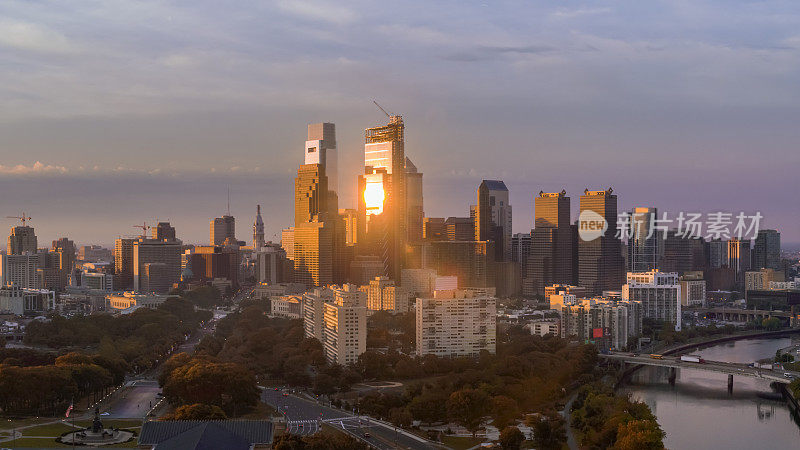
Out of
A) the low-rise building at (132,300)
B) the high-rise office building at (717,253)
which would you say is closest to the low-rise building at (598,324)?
the low-rise building at (132,300)

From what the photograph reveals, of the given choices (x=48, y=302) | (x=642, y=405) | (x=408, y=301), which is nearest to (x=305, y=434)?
(x=642, y=405)

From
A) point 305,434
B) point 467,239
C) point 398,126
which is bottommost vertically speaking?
point 305,434

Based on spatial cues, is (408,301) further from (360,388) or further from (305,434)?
(305,434)

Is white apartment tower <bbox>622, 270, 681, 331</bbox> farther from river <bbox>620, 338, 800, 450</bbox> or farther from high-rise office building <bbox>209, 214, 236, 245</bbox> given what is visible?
high-rise office building <bbox>209, 214, 236, 245</bbox>

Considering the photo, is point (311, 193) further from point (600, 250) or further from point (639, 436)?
point (639, 436)

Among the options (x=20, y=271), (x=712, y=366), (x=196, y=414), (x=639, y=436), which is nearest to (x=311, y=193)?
(x=20, y=271)
